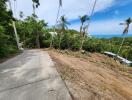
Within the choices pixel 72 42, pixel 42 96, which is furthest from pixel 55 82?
pixel 72 42

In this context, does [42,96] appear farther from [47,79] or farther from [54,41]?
[54,41]

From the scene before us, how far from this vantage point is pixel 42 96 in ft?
21.1

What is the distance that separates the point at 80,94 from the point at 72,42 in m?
33.8

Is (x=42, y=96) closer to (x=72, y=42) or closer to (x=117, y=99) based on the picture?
(x=117, y=99)

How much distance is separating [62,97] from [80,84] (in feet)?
5.86

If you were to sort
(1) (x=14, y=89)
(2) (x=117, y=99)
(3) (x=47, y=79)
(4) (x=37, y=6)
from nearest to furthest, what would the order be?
(2) (x=117, y=99), (1) (x=14, y=89), (3) (x=47, y=79), (4) (x=37, y=6)

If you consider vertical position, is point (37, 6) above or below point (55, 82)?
above

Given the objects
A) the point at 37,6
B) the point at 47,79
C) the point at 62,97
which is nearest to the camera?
the point at 62,97

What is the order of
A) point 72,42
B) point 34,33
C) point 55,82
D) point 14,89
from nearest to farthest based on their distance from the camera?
1. point 14,89
2. point 55,82
3. point 72,42
4. point 34,33

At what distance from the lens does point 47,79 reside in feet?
28.0

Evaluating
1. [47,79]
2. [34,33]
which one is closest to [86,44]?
[34,33]

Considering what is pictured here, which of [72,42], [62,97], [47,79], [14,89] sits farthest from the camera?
[72,42]

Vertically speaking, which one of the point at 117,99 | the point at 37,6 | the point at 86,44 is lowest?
the point at 86,44

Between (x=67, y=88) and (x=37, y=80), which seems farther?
A: (x=37, y=80)
